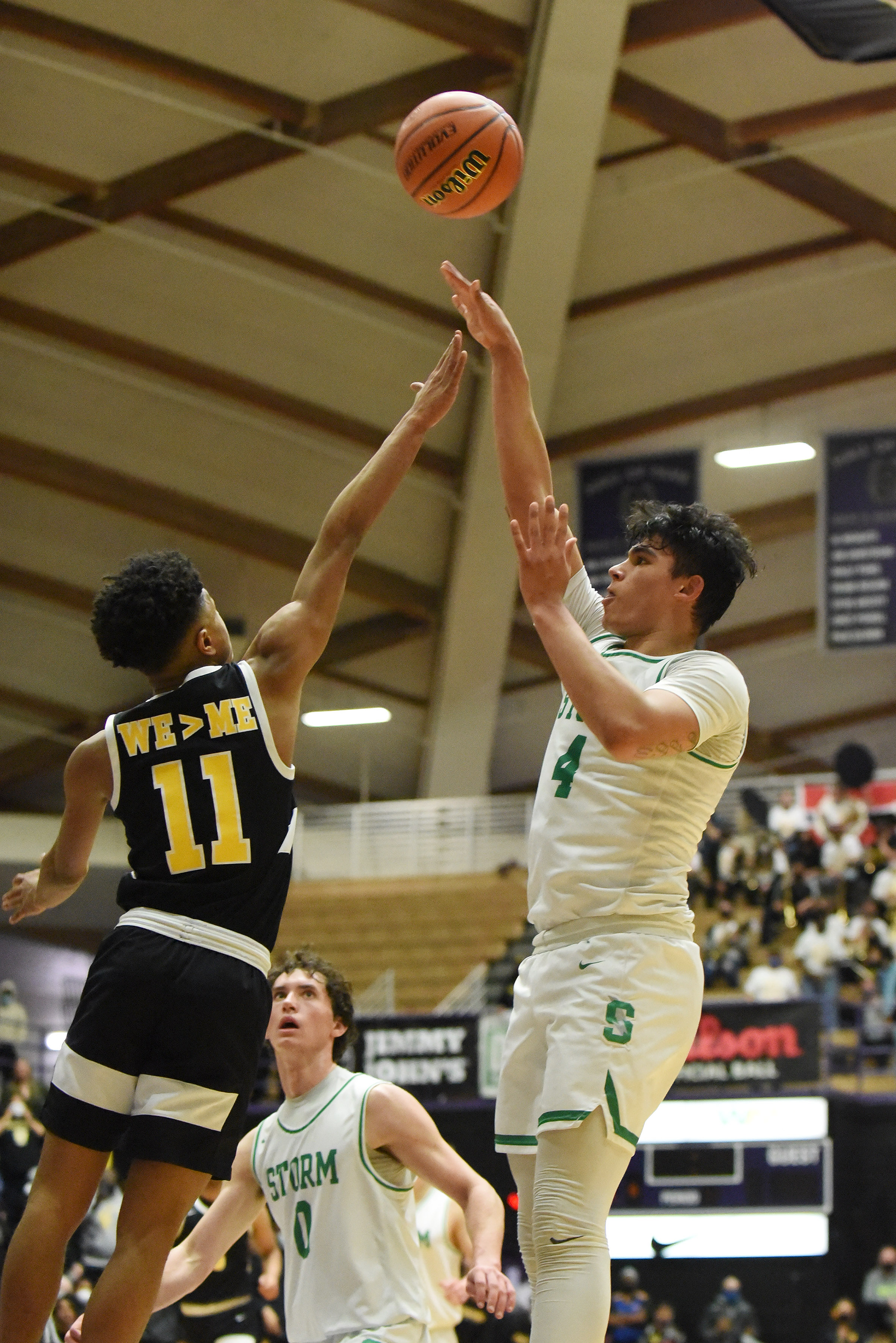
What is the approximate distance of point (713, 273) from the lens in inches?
757

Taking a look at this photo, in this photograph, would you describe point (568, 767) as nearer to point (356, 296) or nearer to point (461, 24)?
point (461, 24)

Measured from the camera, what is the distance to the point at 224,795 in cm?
355

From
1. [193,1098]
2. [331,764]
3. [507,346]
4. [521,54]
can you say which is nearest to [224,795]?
[193,1098]

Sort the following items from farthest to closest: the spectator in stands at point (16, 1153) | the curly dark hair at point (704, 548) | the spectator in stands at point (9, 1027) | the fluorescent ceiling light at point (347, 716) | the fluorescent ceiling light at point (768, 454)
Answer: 1. the fluorescent ceiling light at point (347, 716)
2. the fluorescent ceiling light at point (768, 454)
3. the spectator in stands at point (9, 1027)
4. the spectator in stands at point (16, 1153)
5. the curly dark hair at point (704, 548)

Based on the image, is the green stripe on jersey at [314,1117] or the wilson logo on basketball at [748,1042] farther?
the wilson logo on basketball at [748,1042]

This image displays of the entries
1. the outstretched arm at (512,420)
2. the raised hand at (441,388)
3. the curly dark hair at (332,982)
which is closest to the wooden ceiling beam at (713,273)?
the curly dark hair at (332,982)

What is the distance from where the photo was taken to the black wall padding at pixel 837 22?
10383 millimetres

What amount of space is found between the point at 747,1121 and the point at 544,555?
10747mm

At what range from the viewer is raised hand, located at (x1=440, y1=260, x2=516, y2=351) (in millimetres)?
4480

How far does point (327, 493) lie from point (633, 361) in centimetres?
431

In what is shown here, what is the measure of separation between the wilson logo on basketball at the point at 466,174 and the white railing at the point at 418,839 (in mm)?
17507

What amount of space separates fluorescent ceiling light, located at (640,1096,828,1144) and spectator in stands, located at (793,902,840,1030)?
5.89 ft

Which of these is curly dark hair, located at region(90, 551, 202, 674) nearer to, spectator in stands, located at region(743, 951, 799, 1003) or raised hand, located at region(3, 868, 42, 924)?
raised hand, located at region(3, 868, 42, 924)

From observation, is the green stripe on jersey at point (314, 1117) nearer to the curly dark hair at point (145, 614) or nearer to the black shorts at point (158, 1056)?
the black shorts at point (158, 1056)
